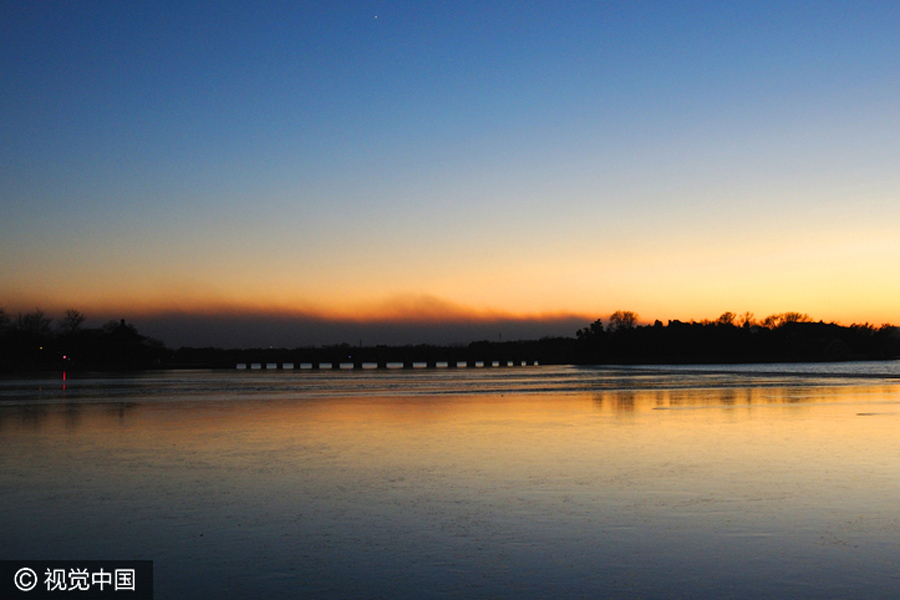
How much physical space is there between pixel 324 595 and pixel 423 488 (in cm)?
534

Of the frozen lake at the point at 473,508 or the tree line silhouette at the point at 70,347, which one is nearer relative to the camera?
the frozen lake at the point at 473,508

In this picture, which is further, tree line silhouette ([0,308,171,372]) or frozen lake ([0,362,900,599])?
tree line silhouette ([0,308,171,372])

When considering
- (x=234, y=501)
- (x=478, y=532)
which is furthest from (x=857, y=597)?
(x=234, y=501)

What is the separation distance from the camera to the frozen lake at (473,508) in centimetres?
715

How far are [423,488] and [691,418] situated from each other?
14.1 m

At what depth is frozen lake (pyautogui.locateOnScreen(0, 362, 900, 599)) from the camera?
281 inches

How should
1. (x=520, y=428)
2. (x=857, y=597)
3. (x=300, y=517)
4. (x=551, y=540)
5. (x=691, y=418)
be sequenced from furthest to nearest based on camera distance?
(x=691, y=418)
(x=520, y=428)
(x=300, y=517)
(x=551, y=540)
(x=857, y=597)

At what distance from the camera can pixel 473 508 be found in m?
10.3

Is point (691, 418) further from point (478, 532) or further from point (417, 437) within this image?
point (478, 532)

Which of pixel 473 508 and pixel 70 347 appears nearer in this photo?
pixel 473 508

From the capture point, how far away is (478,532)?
8930 millimetres

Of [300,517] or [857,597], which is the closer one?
[857,597]

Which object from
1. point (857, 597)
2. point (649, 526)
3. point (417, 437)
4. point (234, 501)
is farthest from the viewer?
point (417, 437)

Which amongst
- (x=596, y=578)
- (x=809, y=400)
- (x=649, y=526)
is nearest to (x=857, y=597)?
(x=596, y=578)
